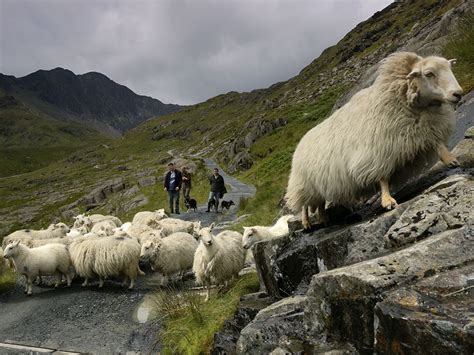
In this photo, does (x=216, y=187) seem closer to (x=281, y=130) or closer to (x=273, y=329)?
(x=273, y=329)

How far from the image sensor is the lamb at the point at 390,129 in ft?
18.2

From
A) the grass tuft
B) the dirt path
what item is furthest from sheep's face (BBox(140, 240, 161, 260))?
the grass tuft

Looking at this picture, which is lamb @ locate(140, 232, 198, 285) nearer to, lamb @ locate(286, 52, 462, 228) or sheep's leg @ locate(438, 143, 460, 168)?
lamb @ locate(286, 52, 462, 228)

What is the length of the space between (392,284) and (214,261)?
7253 mm

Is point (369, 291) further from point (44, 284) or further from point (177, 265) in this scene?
point (44, 284)

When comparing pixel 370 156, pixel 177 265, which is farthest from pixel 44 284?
pixel 370 156

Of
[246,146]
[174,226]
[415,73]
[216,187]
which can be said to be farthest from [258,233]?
[246,146]

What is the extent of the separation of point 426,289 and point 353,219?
11.1 feet

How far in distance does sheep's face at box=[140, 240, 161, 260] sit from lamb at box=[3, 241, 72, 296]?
9.63ft

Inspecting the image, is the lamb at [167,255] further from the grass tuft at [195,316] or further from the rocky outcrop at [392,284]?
the rocky outcrop at [392,284]

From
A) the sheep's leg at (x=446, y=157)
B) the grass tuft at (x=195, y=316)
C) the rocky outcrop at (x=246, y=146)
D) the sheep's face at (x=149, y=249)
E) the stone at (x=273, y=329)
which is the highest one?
the rocky outcrop at (x=246, y=146)

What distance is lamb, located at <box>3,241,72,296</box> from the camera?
13.6 meters

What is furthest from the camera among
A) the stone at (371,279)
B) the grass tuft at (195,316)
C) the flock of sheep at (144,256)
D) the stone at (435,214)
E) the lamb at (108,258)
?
the lamb at (108,258)

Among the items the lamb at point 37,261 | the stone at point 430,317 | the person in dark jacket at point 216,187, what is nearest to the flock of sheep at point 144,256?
the lamb at point 37,261
